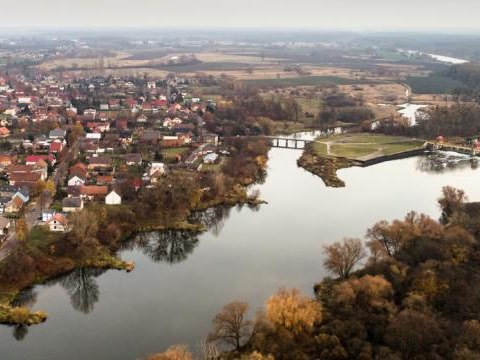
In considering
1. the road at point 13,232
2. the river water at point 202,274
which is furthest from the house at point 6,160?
the river water at point 202,274

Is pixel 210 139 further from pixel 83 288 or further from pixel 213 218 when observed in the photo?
pixel 83 288

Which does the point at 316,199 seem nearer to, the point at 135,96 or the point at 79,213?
the point at 79,213

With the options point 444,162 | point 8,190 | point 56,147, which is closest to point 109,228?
point 8,190

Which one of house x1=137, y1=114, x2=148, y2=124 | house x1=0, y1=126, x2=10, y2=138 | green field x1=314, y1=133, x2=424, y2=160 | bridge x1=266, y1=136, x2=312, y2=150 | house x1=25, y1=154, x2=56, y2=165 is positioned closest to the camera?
house x1=25, y1=154, x2=56, y2=165

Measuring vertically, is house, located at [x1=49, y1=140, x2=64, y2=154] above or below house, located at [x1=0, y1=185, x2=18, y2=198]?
above

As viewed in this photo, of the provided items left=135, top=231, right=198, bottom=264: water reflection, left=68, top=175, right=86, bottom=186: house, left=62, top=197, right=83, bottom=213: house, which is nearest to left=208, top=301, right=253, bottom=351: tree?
left=135, top=231, right=198, bottom=264: water reflection

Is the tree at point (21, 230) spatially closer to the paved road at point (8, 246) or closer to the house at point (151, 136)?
the paved road at point (8, 246)

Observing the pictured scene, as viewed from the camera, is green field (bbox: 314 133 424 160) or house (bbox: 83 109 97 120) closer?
green field (bbox: 314 133 424 160)

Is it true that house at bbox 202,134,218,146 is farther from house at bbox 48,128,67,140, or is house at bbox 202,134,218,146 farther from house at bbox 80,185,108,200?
house at bbox 80,185,108,200
